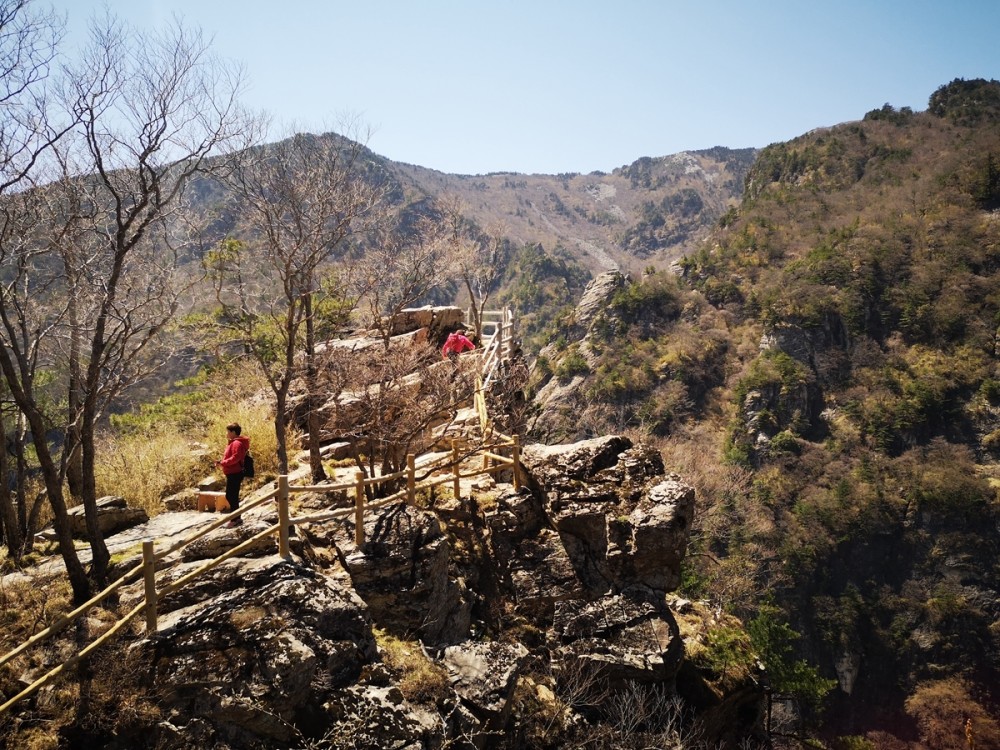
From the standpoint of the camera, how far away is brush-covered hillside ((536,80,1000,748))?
38.0 m

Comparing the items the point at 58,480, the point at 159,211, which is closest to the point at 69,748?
the point at 58,480

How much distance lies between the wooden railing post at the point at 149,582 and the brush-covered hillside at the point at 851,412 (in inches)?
565

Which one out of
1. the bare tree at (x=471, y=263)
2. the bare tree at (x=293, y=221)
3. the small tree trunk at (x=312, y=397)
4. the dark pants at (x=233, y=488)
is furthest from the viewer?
the bare tree at (x=471, y=263)

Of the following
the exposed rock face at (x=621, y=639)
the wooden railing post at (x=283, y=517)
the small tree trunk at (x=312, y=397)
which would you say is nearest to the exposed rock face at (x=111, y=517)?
the small tree trunk at (x=312, y=397)

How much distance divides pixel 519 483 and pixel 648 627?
132 inches

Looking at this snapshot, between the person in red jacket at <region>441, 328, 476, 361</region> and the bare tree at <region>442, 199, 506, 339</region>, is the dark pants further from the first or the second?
the bare tree at <region>442, 199, 506, 339</region>

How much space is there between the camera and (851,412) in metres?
51.6

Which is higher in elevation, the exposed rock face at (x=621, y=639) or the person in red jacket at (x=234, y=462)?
the person in red jacket at (x=234, y=462)

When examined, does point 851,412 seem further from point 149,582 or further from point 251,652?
point 149,582

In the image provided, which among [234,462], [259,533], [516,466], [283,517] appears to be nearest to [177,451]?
[234,462]

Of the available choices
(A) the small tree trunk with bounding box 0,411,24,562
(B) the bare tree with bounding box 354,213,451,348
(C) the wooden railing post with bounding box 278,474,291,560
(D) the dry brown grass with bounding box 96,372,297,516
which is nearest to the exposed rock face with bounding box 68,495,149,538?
(A) the small tree trunk with bounding box 0,411,24,562

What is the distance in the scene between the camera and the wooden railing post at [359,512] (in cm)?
884

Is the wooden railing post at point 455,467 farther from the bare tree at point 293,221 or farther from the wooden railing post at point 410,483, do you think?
the bare tree at point 293,221

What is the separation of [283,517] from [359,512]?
1.40 m
